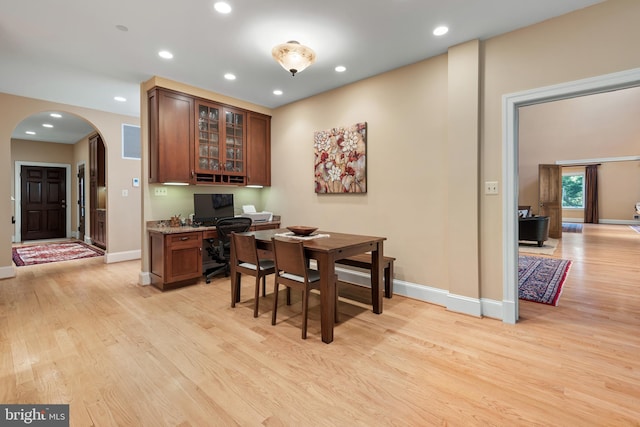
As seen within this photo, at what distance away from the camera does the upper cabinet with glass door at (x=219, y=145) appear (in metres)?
4.23

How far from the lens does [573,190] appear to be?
496 inches

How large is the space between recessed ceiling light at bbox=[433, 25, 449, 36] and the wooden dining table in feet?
6.53

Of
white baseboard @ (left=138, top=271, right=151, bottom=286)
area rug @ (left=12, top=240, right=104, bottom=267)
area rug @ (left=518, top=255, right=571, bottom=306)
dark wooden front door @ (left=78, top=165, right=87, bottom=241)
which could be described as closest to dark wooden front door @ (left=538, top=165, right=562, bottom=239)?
area rug @ (left=518, top=255, right=571, bottom=306)

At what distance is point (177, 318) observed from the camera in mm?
2863

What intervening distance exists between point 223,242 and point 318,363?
2.58m

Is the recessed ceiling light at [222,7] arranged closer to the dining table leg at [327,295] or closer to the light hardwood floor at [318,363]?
the dining table leg at [327,295]

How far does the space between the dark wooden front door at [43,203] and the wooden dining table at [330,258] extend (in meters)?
8.08

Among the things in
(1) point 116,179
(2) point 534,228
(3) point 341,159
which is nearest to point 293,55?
(3) point 341,159

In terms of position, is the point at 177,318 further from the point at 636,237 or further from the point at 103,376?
the point at 636,237

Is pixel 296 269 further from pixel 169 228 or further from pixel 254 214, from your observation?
pixel 254 214

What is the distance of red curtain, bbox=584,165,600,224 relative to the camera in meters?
11.4

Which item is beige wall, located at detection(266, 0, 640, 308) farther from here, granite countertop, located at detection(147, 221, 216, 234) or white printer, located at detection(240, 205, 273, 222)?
granite countertop, located at detection(147, 221, 216, 234)

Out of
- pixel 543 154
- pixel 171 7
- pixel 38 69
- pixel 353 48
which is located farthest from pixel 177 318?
pixel 543 154

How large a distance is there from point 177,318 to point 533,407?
Result: 282cm
